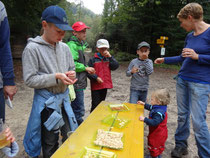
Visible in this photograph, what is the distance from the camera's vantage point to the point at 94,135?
184cm

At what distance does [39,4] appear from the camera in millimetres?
9141

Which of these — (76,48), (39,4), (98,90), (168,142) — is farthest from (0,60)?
(39,4)

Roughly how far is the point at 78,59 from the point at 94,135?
1605 millimetres

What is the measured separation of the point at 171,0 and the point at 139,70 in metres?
12.2

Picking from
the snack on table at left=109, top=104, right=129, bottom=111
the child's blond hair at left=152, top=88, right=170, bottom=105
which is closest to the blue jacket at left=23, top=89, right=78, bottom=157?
the snack on table at left=109, top=104, right=129, bottom=111

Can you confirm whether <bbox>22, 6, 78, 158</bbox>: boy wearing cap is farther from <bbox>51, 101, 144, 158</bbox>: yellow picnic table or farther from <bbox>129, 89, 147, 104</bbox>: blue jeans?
<bbox>129, 89, 147, 104</bbox>: blue jeans

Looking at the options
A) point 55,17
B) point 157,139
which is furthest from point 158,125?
point 55,17

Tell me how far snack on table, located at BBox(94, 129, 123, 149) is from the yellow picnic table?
39mm

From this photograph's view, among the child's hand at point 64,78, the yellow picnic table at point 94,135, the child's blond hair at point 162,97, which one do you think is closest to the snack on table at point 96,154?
the yellow picnic table at point 94,135

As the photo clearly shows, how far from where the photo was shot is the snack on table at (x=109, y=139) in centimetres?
163

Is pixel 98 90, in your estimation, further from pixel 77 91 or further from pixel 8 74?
pixel 8 74

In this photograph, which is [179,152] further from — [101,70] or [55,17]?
[55,17]

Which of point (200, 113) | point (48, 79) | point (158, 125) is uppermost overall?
point (48, 79)

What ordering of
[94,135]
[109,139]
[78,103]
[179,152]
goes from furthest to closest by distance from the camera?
[78,103] → [179,152] → [94,135] → [109,139]
